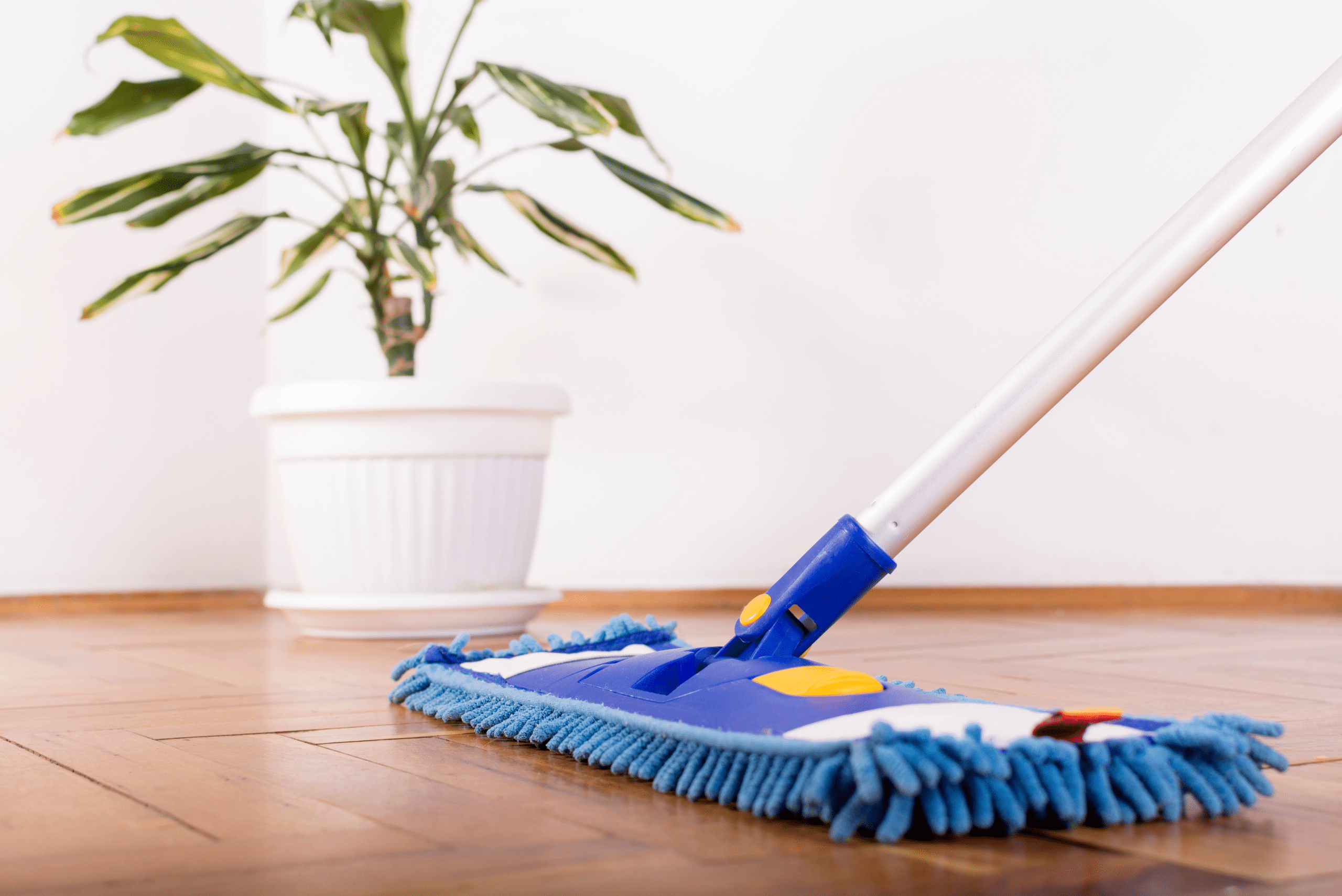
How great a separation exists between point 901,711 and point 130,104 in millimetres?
1196

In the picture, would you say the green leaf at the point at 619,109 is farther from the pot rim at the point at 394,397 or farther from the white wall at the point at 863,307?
the white wall at the point at 863,307

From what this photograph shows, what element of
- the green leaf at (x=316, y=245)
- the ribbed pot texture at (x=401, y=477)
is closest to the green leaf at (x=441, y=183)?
the green leaf at (x=316, y=245)

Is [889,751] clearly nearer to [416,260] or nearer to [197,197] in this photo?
[416,260]

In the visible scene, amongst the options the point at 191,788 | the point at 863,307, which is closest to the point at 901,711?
the point at 191,788

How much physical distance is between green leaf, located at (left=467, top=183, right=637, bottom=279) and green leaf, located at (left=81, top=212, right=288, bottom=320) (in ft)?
0.89

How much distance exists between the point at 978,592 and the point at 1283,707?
100 centimetres

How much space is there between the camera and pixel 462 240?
56.1 inches

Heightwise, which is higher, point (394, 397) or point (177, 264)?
point (177, 264)

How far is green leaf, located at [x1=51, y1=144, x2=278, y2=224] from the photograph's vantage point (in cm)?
131

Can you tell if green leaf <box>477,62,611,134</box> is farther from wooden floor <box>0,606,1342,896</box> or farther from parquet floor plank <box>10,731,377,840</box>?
parquet floor plank <box>10,731,377,840</box>

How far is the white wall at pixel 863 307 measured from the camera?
171cm

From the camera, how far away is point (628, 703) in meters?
0.59

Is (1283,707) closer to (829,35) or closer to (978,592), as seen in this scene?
(978,592)

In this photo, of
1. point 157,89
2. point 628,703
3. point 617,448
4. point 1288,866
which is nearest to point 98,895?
point 628,703
